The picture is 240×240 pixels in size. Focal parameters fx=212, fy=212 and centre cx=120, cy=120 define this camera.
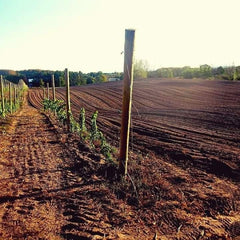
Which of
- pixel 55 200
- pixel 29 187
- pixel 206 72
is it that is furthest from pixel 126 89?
pixel 206 72

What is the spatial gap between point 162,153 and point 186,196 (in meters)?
2.60

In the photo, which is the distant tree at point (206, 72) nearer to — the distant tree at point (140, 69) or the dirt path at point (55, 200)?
the distant tree at point (140, 69)

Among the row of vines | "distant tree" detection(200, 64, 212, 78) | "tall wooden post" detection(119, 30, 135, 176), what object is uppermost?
"distant tree" detection(200, 64, 212, 78)

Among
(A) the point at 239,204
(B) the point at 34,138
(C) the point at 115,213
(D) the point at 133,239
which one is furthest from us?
(B) the point at 34,138

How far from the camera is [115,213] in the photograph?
3.52 metres

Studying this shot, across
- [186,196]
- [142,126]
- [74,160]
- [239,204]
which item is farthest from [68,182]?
[142,126]

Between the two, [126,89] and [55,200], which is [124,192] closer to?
[55,200]

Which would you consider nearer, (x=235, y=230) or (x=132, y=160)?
(x=235, y=230)

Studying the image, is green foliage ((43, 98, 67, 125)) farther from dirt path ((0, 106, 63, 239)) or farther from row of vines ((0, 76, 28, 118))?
dirt path ((0, 106, 63, 239))

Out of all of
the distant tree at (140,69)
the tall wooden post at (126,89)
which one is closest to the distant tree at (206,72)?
the distant tree at (140,69)

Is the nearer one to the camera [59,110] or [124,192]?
[124,192]

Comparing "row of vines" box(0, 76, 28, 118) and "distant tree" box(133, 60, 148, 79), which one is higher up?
"distant tree" box(133, 60, 148, 79)

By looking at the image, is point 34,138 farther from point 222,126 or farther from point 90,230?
point 222,126

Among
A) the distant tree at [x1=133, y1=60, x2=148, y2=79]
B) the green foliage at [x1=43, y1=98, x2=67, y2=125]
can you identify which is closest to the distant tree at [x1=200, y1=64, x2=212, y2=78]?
the distant tree at [x1=133, y1=60, x2=148, y2=79]
